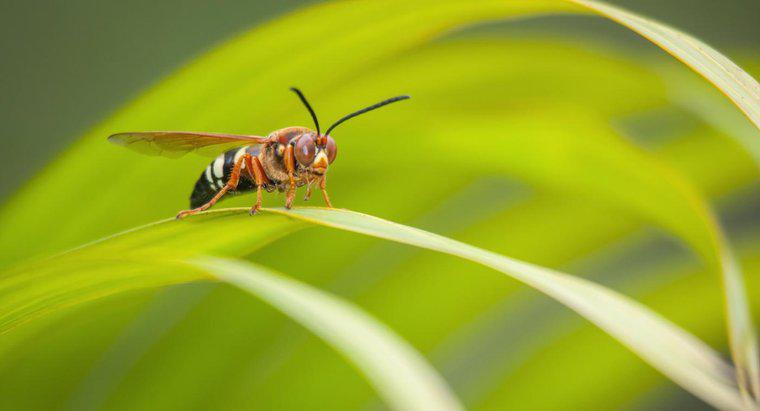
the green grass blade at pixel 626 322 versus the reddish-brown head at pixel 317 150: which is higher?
the green grass blade at pixel 626 322

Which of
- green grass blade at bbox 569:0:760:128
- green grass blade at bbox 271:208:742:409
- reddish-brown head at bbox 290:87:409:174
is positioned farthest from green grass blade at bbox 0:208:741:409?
reddish-brown head at bbox 290:87:409:174

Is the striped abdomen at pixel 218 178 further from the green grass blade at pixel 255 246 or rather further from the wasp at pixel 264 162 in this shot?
the green grass blade at pixel 255 246

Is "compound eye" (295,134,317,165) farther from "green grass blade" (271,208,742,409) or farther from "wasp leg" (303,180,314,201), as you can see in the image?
"green grass blade" (271,208,742,409)

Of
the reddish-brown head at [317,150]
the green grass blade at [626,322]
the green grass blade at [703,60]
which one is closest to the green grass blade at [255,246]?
the green grass blade at [626,322]

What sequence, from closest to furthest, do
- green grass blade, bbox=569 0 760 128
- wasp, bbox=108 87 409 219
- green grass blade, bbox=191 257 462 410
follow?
green grass blade, bbox=191 257 462 410 < green grass blade, bbox=569 0 760 128 < wasp, bbox=108 87 409 219

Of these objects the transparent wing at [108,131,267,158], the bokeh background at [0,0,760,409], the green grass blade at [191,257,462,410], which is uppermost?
the green grass blade at [191,257,462,410]

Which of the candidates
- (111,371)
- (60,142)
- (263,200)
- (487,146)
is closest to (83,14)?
(60,142)
